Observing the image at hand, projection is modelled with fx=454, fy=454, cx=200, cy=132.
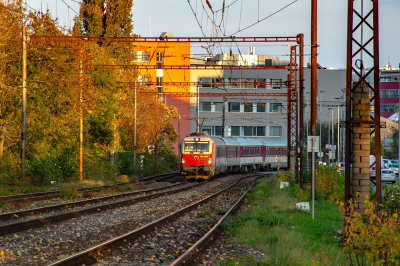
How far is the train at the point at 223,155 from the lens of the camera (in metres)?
32.0

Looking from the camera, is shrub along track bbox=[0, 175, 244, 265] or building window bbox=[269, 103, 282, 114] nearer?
shrub along track bbox=[0, 175, 244, 265]

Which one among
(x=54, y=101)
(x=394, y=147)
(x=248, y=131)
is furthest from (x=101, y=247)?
(x=394, y=147)

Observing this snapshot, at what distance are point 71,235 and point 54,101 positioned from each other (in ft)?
63.9

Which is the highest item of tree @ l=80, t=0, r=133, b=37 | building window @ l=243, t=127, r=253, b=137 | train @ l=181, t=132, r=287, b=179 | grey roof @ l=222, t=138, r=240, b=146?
tree @ l=80, t=0, r=133, b=37

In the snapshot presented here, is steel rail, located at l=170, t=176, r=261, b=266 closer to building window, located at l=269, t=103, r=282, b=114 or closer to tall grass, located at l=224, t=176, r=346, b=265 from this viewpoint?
tall grass, located at l=224, t=176, r=346, b=265

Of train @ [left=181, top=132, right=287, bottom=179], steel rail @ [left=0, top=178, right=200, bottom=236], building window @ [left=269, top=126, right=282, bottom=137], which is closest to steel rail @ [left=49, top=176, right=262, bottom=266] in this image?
steel rail @ [left=0, top=178, right=200, bottom=236]

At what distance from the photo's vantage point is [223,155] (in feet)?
127

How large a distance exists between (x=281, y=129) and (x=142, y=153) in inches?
1199

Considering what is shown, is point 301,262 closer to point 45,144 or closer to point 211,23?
point 211,23

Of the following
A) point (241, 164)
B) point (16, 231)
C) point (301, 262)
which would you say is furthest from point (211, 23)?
point (241, 164)

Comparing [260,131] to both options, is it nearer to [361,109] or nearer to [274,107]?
[274,107]

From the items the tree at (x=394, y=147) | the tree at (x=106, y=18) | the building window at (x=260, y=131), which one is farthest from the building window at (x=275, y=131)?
the tree at (x=106, y=18)

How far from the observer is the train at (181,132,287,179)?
3203 centimetres

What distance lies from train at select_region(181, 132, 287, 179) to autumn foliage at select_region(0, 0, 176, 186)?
593cm
